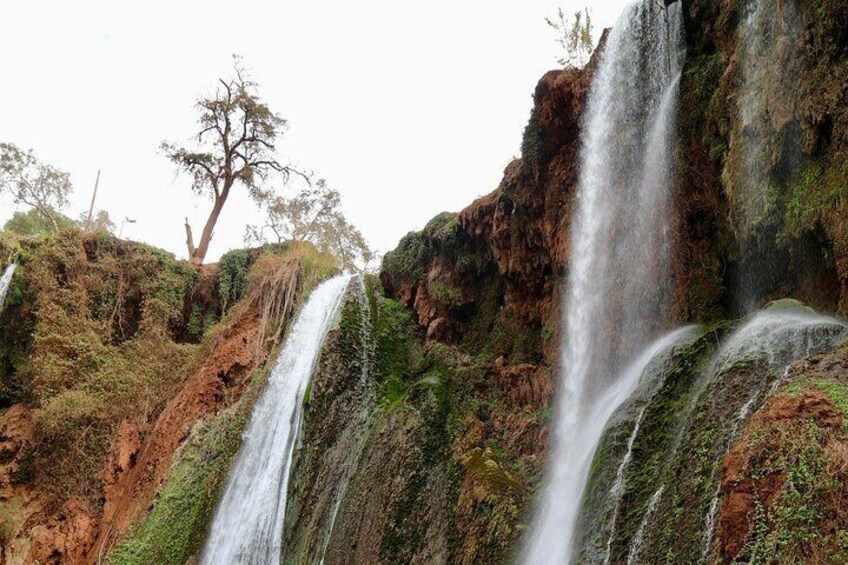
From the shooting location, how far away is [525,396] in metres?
11.7

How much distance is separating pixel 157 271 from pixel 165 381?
15.4 ft

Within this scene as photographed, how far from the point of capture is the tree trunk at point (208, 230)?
22.0 metres

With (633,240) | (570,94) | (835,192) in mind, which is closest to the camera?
(835,192)

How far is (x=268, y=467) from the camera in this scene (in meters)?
12.0

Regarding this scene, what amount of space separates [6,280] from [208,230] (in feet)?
21.3

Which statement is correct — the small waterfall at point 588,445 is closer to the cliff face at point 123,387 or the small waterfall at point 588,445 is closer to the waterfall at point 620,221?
the waterfall at point 620,221

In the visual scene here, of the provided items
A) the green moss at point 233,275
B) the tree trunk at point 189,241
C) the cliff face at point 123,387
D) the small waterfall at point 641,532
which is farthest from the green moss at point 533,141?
the tree trunk at point 189,241

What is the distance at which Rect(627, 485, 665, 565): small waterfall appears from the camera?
16.4 ft

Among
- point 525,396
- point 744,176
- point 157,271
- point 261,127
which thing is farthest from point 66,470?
point 744,176

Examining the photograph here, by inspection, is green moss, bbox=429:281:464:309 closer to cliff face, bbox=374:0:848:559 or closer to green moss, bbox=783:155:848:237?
cliff face, bbox=374:0:848:559

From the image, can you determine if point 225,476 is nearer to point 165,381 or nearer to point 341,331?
point 341,331

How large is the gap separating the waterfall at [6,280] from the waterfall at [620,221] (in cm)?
1657

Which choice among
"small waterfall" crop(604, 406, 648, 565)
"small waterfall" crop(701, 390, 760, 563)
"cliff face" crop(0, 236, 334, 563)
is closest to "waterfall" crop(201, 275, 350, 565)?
"cliff face" crop(0, 236, 334, 563)

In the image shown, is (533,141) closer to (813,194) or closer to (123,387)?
(813,194)
